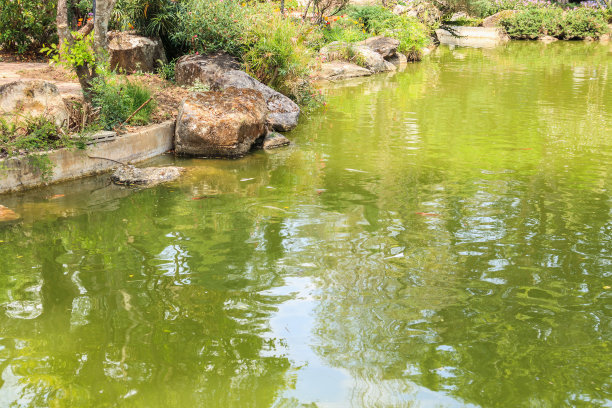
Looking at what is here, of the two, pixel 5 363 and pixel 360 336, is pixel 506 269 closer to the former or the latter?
pixel 360 336

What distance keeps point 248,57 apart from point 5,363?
391 inches

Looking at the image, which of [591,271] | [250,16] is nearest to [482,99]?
[250,16]

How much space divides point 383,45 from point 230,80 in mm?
12803

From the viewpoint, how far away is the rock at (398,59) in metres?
24.0

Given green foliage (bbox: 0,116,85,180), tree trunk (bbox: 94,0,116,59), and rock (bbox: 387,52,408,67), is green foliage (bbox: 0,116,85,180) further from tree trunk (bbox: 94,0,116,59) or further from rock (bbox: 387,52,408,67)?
rock (bbox: 387,52,408,67)

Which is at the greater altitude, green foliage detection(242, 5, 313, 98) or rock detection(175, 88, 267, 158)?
green foliage detection(242, 5, 313, 98)

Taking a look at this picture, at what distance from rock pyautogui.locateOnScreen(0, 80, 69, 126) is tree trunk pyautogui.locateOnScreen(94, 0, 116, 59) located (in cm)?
138

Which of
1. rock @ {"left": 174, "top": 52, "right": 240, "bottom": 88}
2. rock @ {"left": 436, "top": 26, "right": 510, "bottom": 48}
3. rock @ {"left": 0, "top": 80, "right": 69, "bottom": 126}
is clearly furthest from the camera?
rock @ {"left": 436, "top": 26, "right": 510, "bottom": 48}

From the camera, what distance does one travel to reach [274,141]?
440 inches

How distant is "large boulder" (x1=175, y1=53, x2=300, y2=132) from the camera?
39.3 ft

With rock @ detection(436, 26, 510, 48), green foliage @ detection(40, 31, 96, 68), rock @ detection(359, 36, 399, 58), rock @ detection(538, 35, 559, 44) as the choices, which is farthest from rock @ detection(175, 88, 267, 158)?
rock @ detection(538, 35, 559, 44)

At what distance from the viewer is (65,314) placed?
5098mm

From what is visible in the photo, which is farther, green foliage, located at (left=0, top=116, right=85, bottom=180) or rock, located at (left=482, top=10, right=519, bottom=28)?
rock, located at (left=482, top=10, right=519, bottom=28)

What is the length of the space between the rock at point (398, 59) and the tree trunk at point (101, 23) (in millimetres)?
15450
